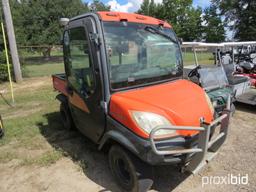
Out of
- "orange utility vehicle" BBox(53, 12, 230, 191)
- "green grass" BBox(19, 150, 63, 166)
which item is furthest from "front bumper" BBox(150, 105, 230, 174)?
"green grass" BBox(19, 150, 63, 166)

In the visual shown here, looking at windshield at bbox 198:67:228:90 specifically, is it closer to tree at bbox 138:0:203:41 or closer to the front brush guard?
the front brush guard

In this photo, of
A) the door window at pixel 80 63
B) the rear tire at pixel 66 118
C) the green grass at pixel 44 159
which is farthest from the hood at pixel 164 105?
the rear tire at pixel 66 118

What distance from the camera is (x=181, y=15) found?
39.0m

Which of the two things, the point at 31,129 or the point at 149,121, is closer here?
the point at 149,121

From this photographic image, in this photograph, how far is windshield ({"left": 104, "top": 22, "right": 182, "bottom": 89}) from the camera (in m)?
2.71

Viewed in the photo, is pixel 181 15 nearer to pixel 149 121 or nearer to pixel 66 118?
pixel 66 118

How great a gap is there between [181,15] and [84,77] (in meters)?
39.5

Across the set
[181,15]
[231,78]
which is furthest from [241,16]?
[231,78]

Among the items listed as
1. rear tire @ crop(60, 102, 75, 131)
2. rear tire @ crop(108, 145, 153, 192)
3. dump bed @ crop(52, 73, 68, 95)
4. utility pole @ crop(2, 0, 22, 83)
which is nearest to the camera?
rear tire @ crop(108, 145, 153, 192)

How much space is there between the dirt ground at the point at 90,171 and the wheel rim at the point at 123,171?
0.16 meters

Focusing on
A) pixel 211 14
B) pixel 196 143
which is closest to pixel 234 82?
pixel 196 143

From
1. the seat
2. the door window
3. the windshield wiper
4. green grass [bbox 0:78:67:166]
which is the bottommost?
green grass [bbox 0:78:67:166]

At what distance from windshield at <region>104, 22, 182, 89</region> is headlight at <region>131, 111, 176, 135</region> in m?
0.51

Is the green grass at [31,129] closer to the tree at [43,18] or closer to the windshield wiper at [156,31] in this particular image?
the windshield wiper at [156,31]
